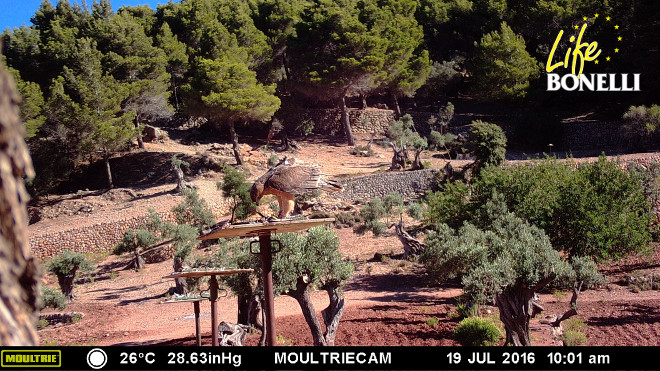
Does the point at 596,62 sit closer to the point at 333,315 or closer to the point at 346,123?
the point at 346,123

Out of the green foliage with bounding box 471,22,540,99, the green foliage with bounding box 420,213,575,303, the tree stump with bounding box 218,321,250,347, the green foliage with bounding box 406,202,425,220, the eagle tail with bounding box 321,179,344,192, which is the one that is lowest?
the tree stump with bounding box 218,321,250,347

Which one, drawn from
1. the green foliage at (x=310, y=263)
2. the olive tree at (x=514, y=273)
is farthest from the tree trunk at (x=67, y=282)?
the olive tree at (x=514, y=273)

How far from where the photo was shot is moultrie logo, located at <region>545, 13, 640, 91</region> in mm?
40125

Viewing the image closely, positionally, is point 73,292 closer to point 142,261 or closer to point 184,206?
point 142,261

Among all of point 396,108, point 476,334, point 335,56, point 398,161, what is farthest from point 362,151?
point 476,334

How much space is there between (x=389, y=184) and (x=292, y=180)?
26.5 metres

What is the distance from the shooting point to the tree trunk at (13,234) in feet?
7.75

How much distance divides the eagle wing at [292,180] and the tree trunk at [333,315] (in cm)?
590

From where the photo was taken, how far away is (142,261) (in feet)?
89.0

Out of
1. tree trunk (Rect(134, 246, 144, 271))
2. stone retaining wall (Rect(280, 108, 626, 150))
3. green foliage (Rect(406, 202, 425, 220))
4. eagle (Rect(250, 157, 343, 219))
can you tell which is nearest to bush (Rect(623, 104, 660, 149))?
stone retaining wall (Rect(280, 108, 626, 150))

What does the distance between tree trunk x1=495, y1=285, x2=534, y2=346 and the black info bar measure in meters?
3.64

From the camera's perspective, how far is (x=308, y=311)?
11820 mm

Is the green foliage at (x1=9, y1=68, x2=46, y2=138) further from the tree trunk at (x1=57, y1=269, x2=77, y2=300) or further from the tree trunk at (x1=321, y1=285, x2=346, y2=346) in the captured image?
the tree trunk at (x1=321, y1=285, x2=346, y2=346)

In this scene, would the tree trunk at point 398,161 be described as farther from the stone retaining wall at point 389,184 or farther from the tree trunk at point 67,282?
the tree trunk at point 67,282
